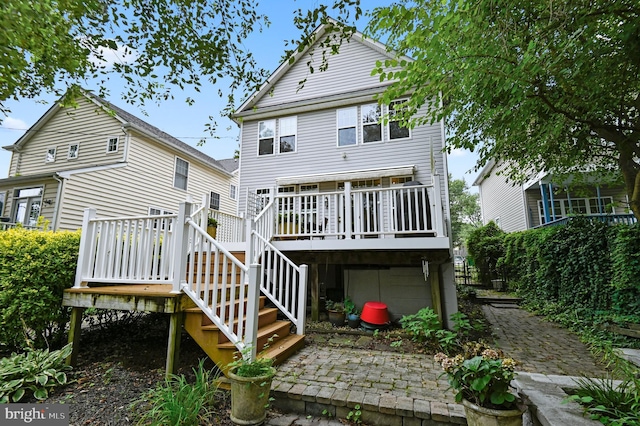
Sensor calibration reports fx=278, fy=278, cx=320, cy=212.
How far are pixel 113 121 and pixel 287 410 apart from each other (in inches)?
500

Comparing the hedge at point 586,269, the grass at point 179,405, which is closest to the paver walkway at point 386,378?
the grass at point 179,405

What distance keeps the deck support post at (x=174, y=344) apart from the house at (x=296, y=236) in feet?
0.05

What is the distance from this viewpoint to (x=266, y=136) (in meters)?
9.20

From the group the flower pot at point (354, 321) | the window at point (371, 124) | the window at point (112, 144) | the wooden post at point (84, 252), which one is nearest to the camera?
the wooden post at point (84, 252)

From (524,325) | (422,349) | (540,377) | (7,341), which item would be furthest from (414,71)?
(7,341)

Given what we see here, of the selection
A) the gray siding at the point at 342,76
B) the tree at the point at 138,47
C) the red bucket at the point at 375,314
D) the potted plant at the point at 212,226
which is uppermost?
the gray siding at the point at 342,76

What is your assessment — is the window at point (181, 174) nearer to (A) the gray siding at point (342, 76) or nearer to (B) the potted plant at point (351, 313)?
(A) the gray siding at point (342, 76)

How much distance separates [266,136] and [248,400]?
314 inches

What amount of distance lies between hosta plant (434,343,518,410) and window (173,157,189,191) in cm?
1314

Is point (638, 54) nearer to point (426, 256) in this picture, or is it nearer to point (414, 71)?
point (414, 71)

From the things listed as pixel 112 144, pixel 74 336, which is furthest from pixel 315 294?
pixel 112 144

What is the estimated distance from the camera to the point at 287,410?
283cm

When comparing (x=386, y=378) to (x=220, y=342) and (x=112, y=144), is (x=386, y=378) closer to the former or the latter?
(x=220, y=342)

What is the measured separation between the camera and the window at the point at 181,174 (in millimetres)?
12680
